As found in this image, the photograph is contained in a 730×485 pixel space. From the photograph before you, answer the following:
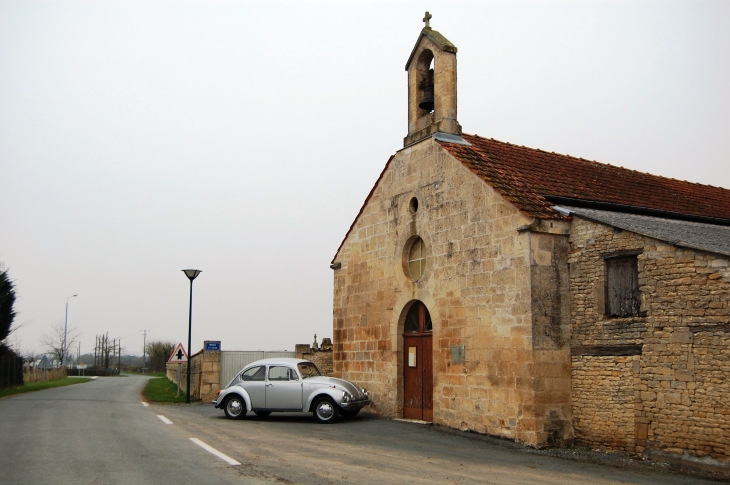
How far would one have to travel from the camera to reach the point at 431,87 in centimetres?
1703

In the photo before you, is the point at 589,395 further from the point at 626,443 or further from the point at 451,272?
the point at 451,272

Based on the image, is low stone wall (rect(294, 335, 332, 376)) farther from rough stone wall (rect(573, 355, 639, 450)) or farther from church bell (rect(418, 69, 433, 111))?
rough stone wall (rect(573, 355, 639, 450))

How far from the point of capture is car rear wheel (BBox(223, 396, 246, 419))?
1616 cm

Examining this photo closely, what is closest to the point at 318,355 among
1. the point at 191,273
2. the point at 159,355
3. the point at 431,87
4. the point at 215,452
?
the point at 191,273

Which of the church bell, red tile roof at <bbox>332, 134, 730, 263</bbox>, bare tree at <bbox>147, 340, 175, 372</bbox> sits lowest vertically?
bare tree at <bbox>147, 340, 175, 372</bbox>

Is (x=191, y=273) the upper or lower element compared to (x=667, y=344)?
upper

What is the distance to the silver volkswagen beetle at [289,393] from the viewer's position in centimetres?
1559

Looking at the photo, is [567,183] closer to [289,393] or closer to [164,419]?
[289,393]

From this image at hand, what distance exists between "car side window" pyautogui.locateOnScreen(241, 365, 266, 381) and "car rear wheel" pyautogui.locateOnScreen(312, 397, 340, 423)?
59.7 inches

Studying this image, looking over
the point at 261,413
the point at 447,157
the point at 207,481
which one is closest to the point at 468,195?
the point at 447,157

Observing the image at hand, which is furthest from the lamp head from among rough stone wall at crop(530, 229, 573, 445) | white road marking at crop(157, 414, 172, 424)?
rough stone wall at crop(530, 229, 573, 445)

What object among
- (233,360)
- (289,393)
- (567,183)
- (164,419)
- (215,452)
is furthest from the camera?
(233,360)

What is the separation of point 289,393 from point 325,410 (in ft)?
3.14

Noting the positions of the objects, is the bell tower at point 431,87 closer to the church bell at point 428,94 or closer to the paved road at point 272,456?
the church bell at point 428,94
